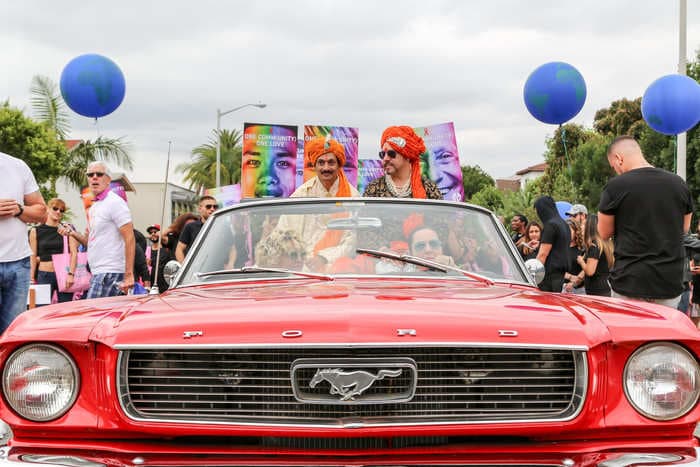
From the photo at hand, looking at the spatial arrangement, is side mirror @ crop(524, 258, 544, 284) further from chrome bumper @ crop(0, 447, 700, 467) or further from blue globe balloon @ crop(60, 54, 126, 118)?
blue globe balloon @ crop(60, 54, 126, 118)

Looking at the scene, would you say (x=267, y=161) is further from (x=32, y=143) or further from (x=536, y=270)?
(x=32, y=143)

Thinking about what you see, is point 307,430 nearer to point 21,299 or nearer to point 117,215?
point 21,299

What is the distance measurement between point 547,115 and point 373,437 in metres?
10.0

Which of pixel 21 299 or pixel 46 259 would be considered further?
pixel 46 259

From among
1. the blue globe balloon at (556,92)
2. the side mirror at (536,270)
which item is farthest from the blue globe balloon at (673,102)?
the side mirror at (536,270)

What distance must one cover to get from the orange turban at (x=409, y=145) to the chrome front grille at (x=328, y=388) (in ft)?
12.2

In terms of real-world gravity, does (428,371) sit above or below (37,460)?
above

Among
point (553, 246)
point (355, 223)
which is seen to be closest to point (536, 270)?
point (355, 223)

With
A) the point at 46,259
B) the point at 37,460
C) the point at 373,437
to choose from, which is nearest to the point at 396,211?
the point at 373,437

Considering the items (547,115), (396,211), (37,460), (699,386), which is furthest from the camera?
(547,115)

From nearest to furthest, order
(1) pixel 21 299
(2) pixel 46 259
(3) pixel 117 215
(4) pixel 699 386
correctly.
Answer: (4) pixel 699 386, (1) pixel 21 299, (3) pixel 117 215, (2) pixel 46 259

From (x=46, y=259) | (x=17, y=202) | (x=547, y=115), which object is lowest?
(x=46, y=259)

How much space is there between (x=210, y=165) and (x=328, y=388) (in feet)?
212

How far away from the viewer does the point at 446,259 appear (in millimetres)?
4113
